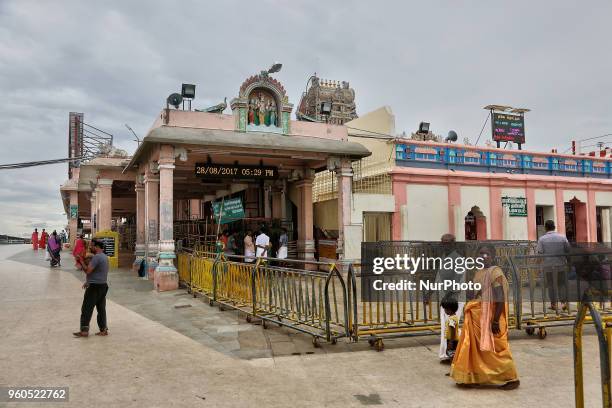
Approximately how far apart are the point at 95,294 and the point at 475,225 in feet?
48.8

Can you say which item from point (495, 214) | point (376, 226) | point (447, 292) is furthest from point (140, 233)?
point (447, 292)

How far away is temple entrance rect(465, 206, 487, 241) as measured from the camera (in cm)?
1794

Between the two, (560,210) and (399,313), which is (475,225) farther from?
(399,313)

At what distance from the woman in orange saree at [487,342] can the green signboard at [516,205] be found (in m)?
14.2

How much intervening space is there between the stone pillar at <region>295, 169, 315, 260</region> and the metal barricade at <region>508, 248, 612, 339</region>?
979cm

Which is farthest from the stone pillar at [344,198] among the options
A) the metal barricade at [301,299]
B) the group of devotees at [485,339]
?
the group of devotees at [485,339]

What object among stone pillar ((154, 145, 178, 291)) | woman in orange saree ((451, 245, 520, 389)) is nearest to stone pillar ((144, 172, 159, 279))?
stone pillar ((154, 145, 178, 291))

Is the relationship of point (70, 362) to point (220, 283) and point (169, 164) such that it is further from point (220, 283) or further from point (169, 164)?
point (169, 164)

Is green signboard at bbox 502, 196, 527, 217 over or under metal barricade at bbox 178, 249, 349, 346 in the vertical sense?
over

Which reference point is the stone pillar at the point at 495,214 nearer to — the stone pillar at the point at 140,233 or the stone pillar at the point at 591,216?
the stone pillar at the point at 591,216

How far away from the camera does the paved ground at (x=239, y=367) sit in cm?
466

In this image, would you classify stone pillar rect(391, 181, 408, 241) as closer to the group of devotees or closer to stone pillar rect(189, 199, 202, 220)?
the group of devotees

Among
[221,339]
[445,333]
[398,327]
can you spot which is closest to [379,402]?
[445,333]

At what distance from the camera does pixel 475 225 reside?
18.4 m
